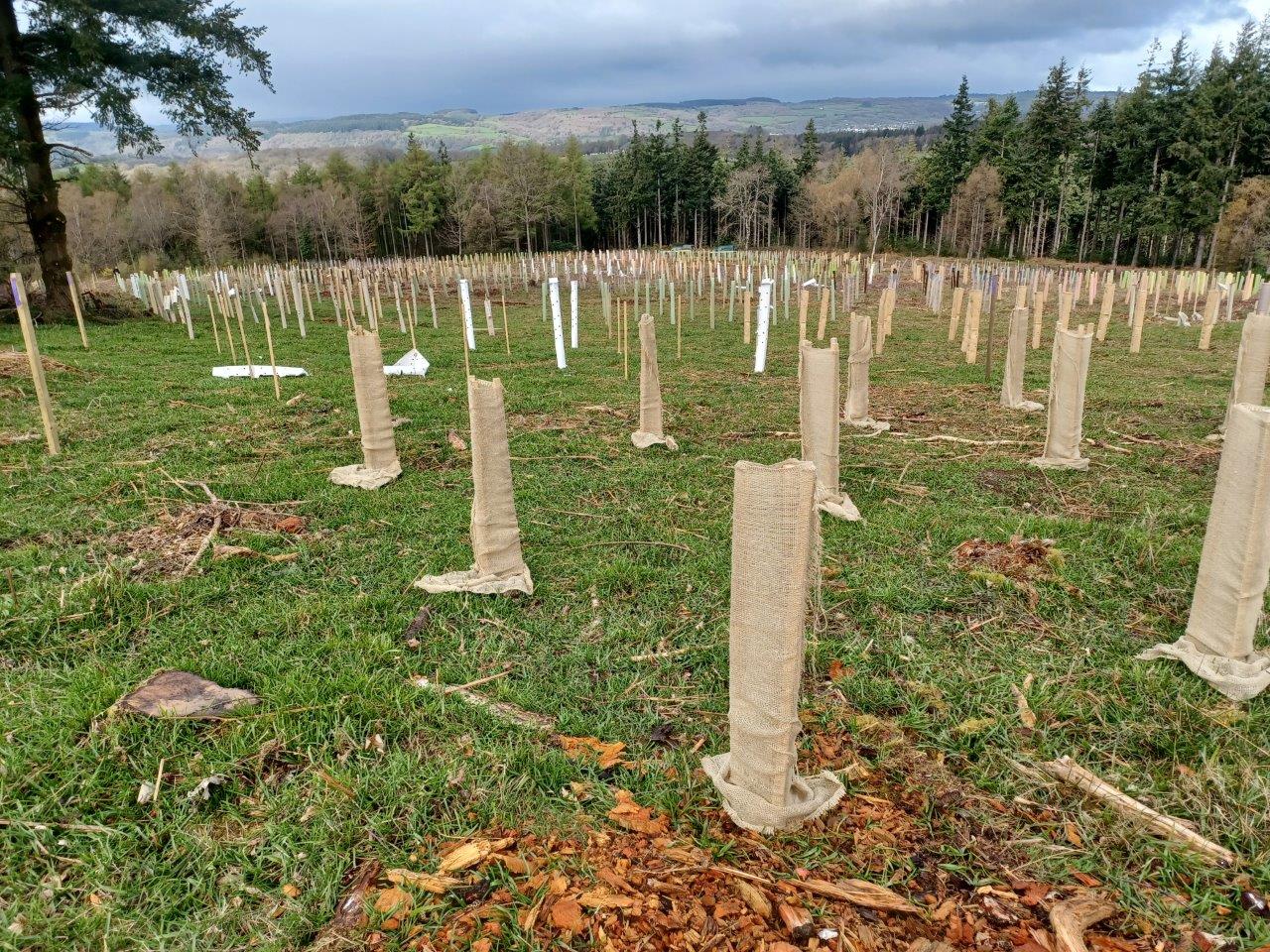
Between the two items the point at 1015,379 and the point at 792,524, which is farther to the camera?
the point at 1015,379

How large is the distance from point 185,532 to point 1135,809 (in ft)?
18.1

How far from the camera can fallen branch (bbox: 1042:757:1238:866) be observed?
2334 millimetres

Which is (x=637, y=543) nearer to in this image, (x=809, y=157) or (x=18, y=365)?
(x=18, y=365)

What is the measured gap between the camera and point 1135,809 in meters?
2.50

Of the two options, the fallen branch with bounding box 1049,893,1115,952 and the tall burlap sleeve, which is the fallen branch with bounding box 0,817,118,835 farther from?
the tall burlap sleeve

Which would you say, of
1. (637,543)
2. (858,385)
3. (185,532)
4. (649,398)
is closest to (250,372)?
(185,532)

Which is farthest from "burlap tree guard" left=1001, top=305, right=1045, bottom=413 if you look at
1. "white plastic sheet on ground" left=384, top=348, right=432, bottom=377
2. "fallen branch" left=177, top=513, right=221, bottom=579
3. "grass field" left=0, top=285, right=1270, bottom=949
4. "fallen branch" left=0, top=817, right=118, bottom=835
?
"fallen branch" left=0, top=817, right=118, bottom=835

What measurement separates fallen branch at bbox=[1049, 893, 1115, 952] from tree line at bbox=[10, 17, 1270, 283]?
41.3 metres

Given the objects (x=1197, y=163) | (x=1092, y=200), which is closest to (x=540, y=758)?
(x=1197, y=163)

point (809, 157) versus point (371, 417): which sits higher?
point (809, 157)

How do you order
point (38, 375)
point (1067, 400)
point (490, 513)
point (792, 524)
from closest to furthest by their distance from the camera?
point (792, 524), point (490, 513), point (1067, 400), point (38, 375)

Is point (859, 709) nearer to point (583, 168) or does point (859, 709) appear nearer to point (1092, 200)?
point (1092, 200)

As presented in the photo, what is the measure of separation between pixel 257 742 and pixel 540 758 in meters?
1.16

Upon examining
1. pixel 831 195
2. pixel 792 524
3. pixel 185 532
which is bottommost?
pixel 185 532
